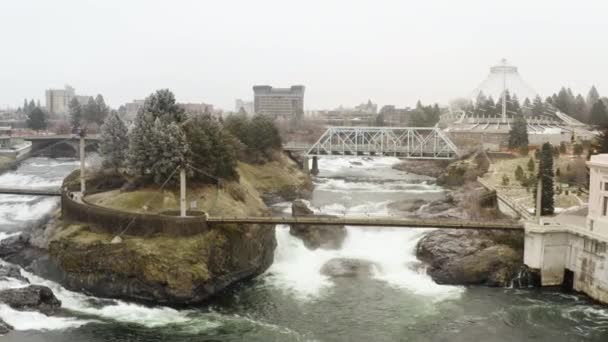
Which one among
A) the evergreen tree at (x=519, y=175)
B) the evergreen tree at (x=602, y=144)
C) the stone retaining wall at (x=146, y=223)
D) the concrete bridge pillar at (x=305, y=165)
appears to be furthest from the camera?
the concrete bridge pillar at (x=305, y=165)

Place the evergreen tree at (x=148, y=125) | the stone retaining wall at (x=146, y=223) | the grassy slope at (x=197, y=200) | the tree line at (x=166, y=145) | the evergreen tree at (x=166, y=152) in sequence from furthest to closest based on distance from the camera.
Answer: the evergreen tree at (x=148, y=125) → the tree line at (x=166, y=145) → the evergreen tree at (x=166, y=152) → the grassy slope at (x=197, y=200) → the stone retaining wall at (x=146, y=223)

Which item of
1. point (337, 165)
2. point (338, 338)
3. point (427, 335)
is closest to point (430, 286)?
point (427, 335)

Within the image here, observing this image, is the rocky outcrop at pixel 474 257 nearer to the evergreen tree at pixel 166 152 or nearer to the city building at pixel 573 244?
the city building at pixel 573 244

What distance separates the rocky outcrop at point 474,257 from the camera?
36562mm

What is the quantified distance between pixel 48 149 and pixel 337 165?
5945 centimetres

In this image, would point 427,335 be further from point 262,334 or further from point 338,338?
point 262,334

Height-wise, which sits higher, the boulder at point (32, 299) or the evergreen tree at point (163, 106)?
the evergreen tree at point (163, 106)

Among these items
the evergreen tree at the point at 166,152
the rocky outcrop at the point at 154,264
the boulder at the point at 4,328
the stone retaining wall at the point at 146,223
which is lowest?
the boulder at the point at 4,328

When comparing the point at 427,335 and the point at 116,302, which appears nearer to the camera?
the point at 427,335

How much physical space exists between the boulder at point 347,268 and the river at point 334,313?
0.65m

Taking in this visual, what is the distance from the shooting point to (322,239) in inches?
1767

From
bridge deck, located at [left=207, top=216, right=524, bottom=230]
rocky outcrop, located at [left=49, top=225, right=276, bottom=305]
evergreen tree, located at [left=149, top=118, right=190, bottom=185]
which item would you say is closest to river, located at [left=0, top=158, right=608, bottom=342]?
rocky outcrop, located at [left=49, top=225, right=276, bottom=305]

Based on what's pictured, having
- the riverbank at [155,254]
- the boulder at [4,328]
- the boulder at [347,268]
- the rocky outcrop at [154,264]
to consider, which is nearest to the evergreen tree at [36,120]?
the riverbank at [155,254]

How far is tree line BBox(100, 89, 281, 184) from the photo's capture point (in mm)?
42500
